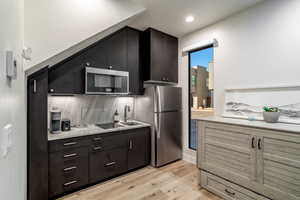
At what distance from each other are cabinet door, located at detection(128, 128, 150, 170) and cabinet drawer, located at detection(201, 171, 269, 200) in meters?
1.08

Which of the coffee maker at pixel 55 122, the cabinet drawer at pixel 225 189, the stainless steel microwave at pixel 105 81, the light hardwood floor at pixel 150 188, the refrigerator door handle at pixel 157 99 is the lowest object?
the light hardwood floor at pixel 150 188

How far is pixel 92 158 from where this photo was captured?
217 cm

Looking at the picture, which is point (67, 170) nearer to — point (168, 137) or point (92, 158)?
point (92, 158)

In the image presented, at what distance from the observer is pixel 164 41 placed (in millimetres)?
3070

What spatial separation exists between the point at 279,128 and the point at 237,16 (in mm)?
1876

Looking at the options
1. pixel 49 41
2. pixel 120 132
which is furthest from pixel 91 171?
pixel 49 41

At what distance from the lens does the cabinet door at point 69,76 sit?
82.3 inches

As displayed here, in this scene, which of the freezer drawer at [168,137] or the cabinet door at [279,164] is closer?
the cabinet door at [279,164]

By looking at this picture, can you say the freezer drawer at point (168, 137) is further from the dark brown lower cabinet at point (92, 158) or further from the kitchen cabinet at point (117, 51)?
the kitchen cabinet at point (117, 51)

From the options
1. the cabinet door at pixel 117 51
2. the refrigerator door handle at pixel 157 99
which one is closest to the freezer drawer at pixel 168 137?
the refrigerator door handle at pixel 157 99

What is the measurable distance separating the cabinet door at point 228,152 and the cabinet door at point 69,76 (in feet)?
6.61

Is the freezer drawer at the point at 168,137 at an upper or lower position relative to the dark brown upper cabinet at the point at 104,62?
lower

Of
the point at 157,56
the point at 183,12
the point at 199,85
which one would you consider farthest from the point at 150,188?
the point at 183,12

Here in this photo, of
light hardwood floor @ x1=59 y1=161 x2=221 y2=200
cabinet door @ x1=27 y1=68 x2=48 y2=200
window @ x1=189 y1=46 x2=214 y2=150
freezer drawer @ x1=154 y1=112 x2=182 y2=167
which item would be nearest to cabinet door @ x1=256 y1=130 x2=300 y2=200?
light hardwood floor @ x1=59 y1=161 x2=221 y2=200
